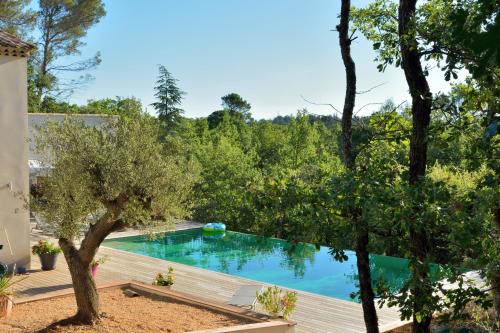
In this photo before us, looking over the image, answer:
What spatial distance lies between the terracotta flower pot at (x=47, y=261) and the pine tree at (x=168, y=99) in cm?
1819

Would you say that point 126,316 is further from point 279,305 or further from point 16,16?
point 16,16

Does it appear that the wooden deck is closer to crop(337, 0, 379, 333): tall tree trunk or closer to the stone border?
the stone border

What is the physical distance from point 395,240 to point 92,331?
15.9ft

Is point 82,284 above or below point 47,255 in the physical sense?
above

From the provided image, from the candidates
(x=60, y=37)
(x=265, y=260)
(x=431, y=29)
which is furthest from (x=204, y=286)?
(x=60, y=37)

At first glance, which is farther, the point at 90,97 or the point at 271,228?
the point at 90,97

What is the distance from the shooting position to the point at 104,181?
680 cm

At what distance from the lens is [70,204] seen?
712cm

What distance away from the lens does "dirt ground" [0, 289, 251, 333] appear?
7547mm

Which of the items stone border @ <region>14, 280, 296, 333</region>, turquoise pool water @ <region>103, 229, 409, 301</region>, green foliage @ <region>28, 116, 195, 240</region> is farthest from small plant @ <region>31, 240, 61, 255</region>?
green foliage @ <region>28, 116, 195, 240</region>

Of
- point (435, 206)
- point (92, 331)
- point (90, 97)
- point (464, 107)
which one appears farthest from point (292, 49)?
point (90, 97)

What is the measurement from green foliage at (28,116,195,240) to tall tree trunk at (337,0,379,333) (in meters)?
2.90

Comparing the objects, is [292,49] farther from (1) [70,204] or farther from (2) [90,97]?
(2) [90,97]

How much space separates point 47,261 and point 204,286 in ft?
12.2
